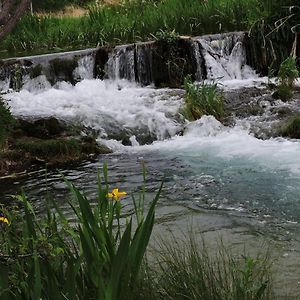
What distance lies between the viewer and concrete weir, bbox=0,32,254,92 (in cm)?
1280

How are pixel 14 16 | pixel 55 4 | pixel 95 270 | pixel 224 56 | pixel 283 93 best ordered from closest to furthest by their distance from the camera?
pixel 95 270 < pixel 14 16 < pixel 283 93 < pixel 224 56 < pixel 55 4

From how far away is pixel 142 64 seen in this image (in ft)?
43.0

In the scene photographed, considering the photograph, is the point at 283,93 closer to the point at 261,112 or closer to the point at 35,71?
the point at 261,112

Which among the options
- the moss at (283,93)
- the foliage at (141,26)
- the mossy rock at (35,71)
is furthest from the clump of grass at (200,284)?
the foliage at (141,26)

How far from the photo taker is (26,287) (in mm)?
2189

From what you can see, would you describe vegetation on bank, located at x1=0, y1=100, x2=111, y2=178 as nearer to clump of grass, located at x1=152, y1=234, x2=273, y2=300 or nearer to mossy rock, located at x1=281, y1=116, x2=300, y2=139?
mossy rock, located at x1=281, y1=116, x2=300, y2=139

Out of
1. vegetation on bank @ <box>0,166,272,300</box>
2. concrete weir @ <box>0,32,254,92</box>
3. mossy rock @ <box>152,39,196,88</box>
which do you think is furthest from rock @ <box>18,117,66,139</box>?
vegetation on bank @ <box>0,166,272,300</box>

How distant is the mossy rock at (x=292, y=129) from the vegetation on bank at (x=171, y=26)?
4.08m

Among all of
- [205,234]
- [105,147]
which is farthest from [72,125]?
[205,234]

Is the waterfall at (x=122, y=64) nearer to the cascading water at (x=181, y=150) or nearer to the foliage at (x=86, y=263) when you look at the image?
the cascading water at (x=181, y=150)

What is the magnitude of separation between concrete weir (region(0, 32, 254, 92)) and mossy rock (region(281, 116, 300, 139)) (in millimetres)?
4088

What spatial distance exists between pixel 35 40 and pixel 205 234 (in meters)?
12.7

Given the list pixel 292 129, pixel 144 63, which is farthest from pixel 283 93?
pixel 144 63

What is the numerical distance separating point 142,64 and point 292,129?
5.07m
